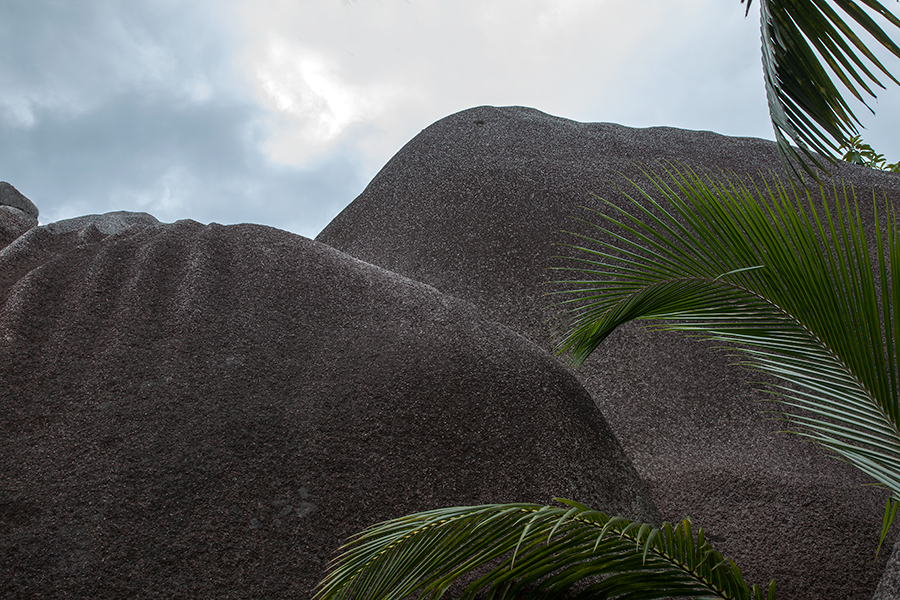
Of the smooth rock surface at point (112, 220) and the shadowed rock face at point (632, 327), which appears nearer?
the shadowed rock face at point (632, 327)

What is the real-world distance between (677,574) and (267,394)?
6.40 ft

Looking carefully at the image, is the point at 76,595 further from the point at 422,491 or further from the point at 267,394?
the point at 422,491

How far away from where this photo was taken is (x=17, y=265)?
Result: 3.83 meters

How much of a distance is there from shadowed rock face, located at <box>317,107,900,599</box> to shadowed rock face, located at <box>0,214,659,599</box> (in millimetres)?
670

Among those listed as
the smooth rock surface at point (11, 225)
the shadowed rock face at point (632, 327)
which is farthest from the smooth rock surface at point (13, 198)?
the shadowed rock face at point (632, 327)

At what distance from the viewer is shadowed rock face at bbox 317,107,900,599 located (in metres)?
3.11

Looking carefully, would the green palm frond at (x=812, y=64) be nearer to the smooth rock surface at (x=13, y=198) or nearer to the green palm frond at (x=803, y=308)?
the green palm frond at (x=803, y=308)

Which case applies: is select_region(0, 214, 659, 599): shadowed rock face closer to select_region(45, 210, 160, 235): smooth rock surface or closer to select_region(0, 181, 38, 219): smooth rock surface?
select_region(45, 210, 160, 235): smooth rock surface

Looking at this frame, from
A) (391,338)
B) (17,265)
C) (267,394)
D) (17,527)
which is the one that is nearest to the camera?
(17,527)

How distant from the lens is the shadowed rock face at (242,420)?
2328 millimetres

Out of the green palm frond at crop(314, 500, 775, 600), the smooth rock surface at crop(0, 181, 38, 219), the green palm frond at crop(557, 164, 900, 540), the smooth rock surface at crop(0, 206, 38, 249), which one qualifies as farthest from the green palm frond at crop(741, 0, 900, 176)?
the smooth rock surface at crop(0, 181, 38, 219)

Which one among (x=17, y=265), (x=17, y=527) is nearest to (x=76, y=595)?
(x=17, y=527)

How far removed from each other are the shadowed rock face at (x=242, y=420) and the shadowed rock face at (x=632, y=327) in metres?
0.67

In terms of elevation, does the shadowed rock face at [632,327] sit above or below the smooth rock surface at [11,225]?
below
